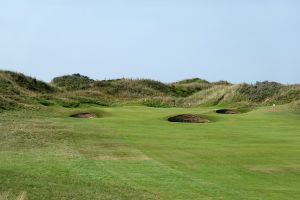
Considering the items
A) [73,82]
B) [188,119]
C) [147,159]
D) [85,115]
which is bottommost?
[147,159]

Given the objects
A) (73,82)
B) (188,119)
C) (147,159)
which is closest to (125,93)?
(73,82)

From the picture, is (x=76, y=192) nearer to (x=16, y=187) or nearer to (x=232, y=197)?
(x=16, y=187)

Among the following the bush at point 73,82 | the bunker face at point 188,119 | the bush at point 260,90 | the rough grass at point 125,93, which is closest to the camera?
the bunker face at point 188,119

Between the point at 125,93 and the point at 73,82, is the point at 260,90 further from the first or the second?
the point at 73,82

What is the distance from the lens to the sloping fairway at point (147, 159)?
1407 centimetres

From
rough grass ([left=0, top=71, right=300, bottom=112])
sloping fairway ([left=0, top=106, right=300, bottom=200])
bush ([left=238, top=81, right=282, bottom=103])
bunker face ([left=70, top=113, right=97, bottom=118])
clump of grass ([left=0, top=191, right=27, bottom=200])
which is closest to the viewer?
clump of grass ([left=0, top=191, right=27, bottom=200])

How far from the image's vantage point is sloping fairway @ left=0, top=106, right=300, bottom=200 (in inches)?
554

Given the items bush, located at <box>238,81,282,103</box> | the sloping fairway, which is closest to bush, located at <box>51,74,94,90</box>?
bush, located at <box>238,81,282,103</box>

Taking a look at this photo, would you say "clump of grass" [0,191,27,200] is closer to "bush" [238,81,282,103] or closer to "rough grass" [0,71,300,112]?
"rough grass" [0,71,300,112]

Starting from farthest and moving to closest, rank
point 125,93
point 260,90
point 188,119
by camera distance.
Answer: point 125,93 < point 260,90 < point 188,119

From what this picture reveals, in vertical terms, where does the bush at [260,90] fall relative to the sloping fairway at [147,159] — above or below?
above

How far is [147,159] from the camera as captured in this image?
19.4m

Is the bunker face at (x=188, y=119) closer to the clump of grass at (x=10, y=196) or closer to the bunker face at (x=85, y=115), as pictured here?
the bunker face at (x=85, y=115)

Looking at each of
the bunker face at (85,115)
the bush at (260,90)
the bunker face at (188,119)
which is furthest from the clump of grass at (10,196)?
the bush at (260,90)
